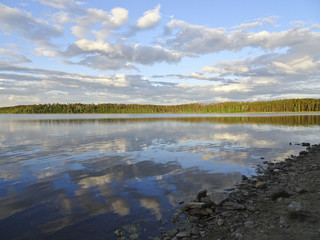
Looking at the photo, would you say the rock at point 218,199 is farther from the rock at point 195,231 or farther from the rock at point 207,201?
the rock at point 195,231

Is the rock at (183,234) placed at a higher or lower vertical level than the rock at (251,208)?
lower

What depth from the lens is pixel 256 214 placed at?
9031 mm

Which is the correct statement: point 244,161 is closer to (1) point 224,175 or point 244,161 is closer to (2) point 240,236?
(1) point 224,175

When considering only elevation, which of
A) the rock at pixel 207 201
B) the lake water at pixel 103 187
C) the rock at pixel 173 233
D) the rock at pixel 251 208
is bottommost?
the lake water at pixel 103 187

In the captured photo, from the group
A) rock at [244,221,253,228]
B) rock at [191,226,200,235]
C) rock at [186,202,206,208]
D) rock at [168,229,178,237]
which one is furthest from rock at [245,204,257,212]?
rock at [168,229,178,237]

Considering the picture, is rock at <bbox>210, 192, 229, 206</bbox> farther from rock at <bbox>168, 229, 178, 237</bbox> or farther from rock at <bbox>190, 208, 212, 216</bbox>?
rock at <bbox>168, 229, 178, 237</bbox>

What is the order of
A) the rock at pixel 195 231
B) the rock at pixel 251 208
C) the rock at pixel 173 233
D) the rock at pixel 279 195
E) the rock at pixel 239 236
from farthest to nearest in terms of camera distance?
the rock at pixel 279 195 → the rock at pixel 251 208 → the rock at pixel 173 233 → the rock at pixel 195 231 → the rock at pixel 239 236

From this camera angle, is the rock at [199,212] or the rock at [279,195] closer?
the rock at [199,212]

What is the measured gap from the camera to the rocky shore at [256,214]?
7332 mm

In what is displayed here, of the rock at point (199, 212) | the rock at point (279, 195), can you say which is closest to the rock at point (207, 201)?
the rock at point (199, 212)

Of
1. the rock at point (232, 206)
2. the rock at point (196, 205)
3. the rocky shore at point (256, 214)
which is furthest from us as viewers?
the rock at point (196, 205)

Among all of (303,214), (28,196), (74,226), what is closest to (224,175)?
(303,214)

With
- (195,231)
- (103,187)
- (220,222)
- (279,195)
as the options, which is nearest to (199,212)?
(220,222)

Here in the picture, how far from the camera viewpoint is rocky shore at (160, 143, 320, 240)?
24.1 ft
